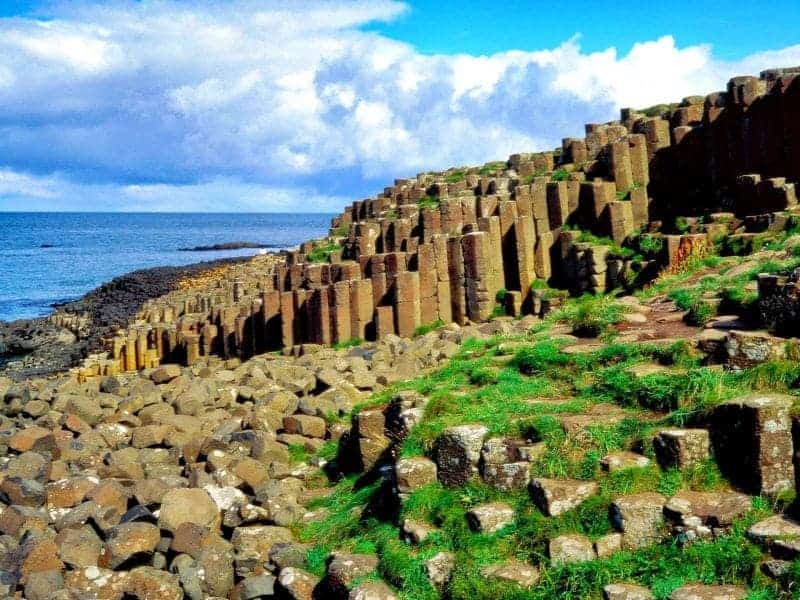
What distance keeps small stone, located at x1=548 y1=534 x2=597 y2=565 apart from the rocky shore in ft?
79.2

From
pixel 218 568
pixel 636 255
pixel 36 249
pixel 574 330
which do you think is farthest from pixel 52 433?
pixel 36 249

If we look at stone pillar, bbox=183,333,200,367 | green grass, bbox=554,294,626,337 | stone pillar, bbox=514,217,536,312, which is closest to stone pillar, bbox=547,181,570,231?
stone pillar, bbox=514,217,536,312

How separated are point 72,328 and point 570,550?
1488 inches

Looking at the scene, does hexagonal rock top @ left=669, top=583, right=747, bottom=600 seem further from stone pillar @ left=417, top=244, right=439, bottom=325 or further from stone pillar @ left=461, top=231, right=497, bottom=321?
stone pillar @ left=417, top=244, right=439, bottom=325

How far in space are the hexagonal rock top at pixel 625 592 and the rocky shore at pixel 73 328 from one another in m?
24.8

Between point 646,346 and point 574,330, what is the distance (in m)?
2.17

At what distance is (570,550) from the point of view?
8.15 meters

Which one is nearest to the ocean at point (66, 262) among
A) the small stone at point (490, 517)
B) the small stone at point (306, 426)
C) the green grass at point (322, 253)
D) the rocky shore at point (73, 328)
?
the rocky shore at point (73, 328)

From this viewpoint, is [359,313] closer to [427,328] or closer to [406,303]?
[406,303]

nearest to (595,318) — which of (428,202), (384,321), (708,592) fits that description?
(708,592)

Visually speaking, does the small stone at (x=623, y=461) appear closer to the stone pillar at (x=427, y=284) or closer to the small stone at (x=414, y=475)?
the small stone at (x=414, y=475)

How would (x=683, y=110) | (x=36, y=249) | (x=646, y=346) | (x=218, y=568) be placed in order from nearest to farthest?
(x=218, y=568)
(x=646, y=346)
(x=683, y=110)
(x=36, y=249)

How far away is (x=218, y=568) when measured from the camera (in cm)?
1001

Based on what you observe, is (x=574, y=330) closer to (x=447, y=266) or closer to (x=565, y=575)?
(x=565, y=575)
